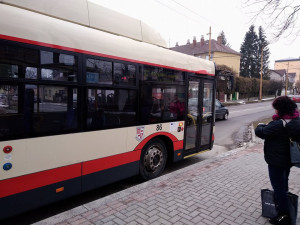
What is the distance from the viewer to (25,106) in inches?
120

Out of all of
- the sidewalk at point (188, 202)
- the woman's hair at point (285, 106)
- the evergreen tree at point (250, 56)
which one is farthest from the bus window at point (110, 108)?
the evergreen tree at point (250, 56)

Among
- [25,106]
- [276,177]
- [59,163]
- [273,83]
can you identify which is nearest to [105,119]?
[59,163]

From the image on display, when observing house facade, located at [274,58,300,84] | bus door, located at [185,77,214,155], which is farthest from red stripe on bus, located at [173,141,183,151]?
house facade, located at [274,58,300,84]

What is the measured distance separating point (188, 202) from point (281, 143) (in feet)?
5.65

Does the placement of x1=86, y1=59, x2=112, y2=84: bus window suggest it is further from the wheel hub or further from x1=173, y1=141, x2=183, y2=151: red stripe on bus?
x1=173, y1=141, x2=183, y2=151: red stripe on bus

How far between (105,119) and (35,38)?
163 cm

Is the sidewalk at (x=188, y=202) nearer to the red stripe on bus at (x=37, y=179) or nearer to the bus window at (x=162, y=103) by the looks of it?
the red stripe on bus at (x=37, y=179)

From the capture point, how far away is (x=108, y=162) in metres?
4.14

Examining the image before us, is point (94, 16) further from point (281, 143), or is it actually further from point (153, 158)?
point (281, 143)

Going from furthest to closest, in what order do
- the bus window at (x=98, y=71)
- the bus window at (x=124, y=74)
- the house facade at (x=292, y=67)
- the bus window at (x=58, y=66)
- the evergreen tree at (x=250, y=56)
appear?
1. the house facade at (x=292, y=67)
2. the evergreen tree at (x=250, y=56)
3. the bus window at (x=124, y=74)
4. the bus window at (x=98, y=71)
5. the bus window at (x=58, y=66)

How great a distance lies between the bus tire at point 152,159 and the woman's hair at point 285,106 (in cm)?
265

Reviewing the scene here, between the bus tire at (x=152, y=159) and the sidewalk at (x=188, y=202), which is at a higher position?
the bus tire at (x=152, y=159)

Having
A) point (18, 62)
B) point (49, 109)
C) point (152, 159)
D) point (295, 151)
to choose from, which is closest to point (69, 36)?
point (18, 62)

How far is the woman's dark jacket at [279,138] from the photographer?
9.87 feet
